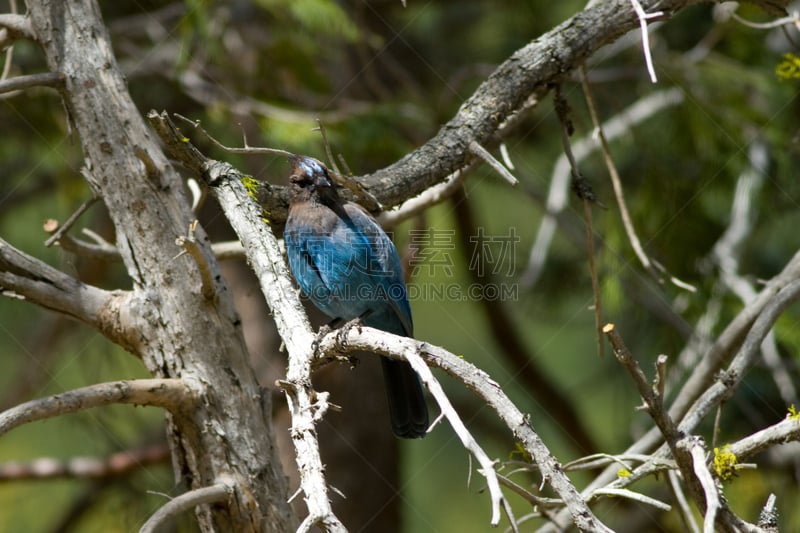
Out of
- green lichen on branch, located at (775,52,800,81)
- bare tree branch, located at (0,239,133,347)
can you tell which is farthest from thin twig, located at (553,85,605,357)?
bare tree branch, located at (0,239,133,347)

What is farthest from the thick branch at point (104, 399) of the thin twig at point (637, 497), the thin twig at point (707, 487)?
the thin twig at point (707, 487)

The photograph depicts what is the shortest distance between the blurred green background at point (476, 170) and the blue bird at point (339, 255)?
64cm

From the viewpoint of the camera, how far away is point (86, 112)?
114 inches

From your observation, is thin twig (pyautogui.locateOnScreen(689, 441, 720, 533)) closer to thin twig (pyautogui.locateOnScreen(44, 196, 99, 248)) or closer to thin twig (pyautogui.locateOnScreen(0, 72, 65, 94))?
thin twig (pyautogui.locateOnScreen(44, 196, 99, 248))

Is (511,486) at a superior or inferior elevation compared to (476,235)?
inferior

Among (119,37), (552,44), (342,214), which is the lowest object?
(342,214)

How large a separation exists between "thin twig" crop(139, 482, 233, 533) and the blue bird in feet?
3.95

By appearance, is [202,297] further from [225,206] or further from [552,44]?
[552,44]

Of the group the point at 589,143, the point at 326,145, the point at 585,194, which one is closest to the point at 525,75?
the point at 585,194

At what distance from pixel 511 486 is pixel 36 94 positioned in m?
4.18

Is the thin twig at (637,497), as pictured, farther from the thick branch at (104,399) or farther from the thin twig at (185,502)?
the thick branch at (104,399)

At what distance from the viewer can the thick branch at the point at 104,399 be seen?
7.64 feet

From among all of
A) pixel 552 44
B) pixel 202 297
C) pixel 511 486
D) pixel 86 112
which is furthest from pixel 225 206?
pixel 552 44

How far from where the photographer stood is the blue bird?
368 cm
